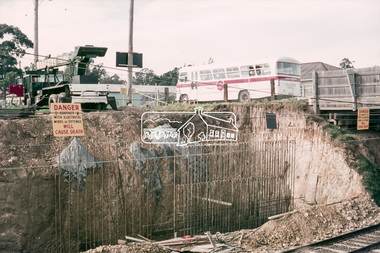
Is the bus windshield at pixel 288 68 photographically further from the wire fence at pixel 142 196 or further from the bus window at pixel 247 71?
the wire fence at pixel 142 196

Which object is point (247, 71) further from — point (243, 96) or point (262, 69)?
point (243, 96)

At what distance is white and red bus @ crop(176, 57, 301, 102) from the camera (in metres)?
20.3

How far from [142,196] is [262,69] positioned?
11.2 meters

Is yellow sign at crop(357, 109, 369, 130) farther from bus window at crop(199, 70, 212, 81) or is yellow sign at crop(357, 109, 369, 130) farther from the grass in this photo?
bus window at crop(199, 70, 212, 81)

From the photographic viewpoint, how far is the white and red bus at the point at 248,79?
66.5ft

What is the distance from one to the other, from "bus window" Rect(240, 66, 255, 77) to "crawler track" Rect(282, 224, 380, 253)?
37.0ft

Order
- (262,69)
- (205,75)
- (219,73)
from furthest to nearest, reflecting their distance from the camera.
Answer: (205,75)
(219,73)
(262,69)

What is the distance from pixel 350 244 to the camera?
1072 cm

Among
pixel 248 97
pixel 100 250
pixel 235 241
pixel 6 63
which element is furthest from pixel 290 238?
pixel 6 63

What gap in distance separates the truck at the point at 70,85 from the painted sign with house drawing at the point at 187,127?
5.60ft

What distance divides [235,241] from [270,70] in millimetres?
11753

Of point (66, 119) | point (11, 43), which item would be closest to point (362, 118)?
point (66, 119)

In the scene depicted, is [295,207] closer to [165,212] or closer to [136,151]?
[165,212]

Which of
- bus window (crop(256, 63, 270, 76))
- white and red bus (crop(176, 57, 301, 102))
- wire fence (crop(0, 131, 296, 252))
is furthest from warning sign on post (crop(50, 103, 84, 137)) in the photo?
bus window (crop(256, 63, 270, 76))
